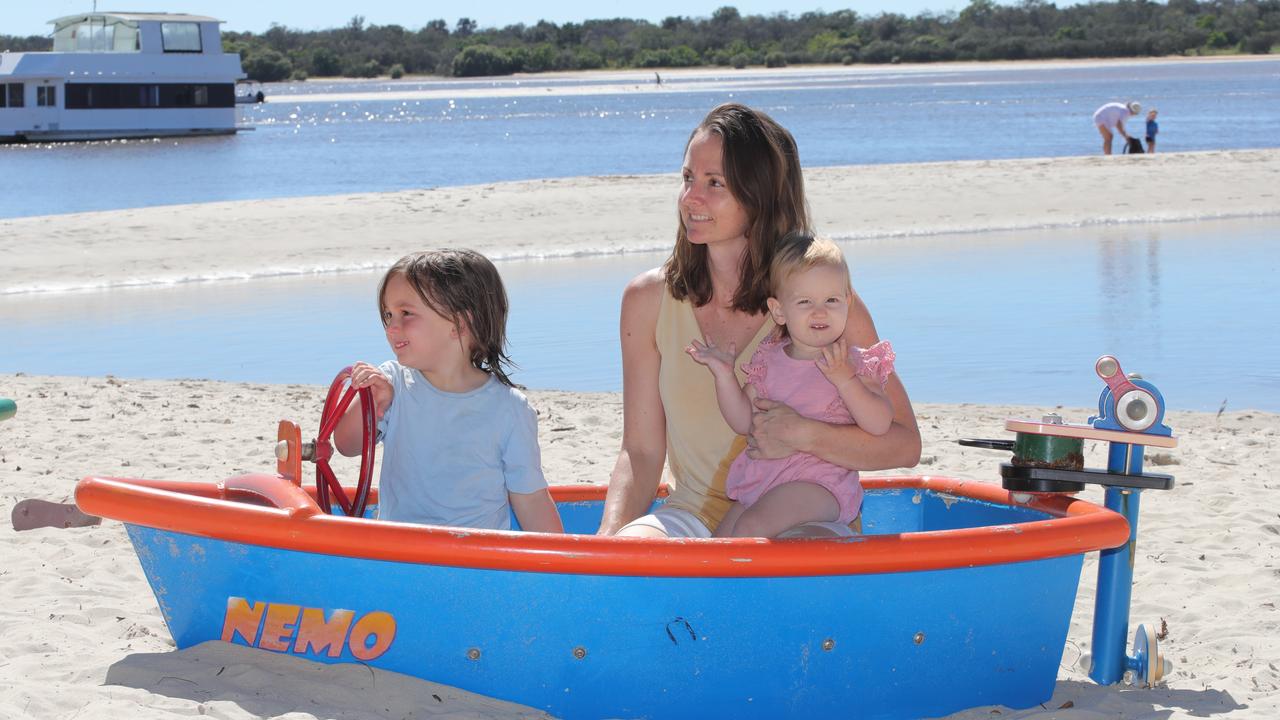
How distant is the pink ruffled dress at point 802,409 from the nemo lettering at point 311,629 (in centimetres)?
86

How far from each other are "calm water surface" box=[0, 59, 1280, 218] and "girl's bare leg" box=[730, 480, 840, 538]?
69.7 feet

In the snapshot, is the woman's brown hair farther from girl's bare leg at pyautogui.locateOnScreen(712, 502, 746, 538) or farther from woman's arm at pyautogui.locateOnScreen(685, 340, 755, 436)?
girl's bare leg at pyautogui.locateOnScreen(712, 502, 746, 538)

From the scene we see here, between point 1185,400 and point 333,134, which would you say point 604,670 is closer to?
point 1185,400

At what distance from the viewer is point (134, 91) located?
3931 cm

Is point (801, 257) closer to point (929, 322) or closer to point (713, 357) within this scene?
point (713, 357)

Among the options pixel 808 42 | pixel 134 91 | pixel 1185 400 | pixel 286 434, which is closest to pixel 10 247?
pixel 1185 400

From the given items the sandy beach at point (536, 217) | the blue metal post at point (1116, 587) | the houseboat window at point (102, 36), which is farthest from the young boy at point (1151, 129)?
the houseboat window at point (102, 36)

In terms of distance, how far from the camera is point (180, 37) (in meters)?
39.2

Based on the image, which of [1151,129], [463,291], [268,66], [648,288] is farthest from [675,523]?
[268,66]

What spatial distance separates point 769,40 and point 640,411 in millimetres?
113323

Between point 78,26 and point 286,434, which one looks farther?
point 78,26

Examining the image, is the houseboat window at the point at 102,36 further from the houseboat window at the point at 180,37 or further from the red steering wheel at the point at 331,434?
the red steering wheel at the point at 331,434

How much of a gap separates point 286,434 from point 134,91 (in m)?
38.6

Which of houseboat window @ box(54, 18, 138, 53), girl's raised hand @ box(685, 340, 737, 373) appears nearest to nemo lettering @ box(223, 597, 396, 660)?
girl's raised hand @ box(685, 340, 737, 373)
